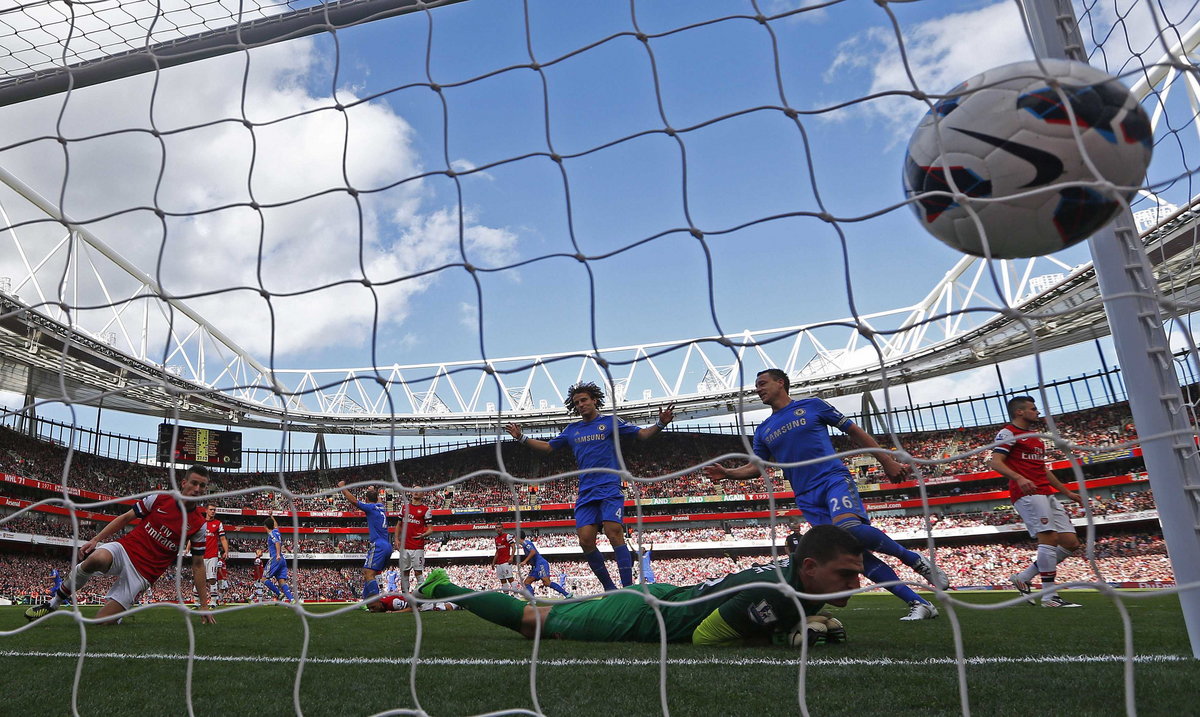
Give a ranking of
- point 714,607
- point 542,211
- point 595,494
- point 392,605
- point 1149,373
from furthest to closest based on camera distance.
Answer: point 392,605 → point 595,494 → point 714,607 → point 542,211 → point 1149,373

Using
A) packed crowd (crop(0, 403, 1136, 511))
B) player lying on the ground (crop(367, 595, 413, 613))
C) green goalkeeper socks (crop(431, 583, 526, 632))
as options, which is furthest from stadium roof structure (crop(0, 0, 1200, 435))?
green goalkeeper socks (crop(431, 583, 526, 632))

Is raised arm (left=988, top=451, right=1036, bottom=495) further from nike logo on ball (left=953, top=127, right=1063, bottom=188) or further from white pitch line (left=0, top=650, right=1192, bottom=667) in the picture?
nike logo on ball (left=953, top=127, right=1063, bottom=188)

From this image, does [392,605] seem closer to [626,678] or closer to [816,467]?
[816,467]

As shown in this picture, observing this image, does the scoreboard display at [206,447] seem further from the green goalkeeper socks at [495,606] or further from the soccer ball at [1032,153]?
the soccer ball at [1032,153]

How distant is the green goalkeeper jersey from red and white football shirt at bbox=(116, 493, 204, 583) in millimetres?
3465

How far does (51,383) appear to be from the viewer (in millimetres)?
25688

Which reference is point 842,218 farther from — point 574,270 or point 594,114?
point 594,114

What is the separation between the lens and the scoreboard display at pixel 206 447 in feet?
98.3

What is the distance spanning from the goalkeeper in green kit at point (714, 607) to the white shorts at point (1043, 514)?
2918mm

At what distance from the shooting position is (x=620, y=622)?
3717mm

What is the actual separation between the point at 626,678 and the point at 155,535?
15.2ft

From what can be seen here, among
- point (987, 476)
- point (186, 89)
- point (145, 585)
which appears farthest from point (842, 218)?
point (987, 476)

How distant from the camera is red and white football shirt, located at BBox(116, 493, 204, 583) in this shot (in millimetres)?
5527

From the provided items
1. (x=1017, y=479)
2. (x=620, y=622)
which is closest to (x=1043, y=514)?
(x=1017, y=479)
